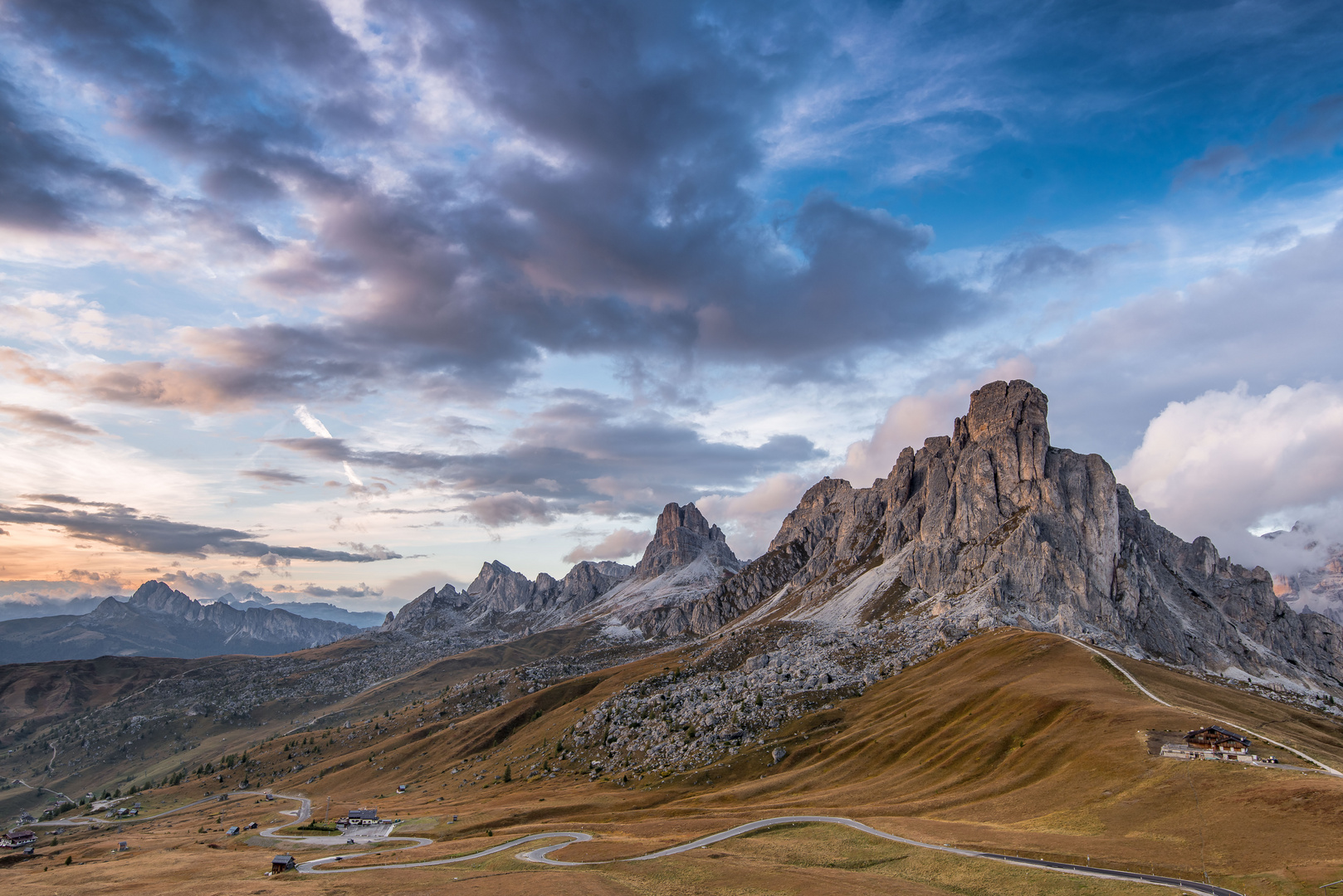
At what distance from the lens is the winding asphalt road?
58.6 metres

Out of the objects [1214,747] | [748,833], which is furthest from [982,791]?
[748,833]

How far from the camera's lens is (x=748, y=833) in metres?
92.8

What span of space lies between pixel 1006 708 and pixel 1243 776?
54.5 meters

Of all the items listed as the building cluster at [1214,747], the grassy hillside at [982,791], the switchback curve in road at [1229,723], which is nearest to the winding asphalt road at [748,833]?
the grassy hillside at [982,791]

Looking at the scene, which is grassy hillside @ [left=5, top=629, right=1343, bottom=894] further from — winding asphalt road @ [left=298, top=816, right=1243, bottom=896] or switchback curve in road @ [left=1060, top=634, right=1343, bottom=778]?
switchback curve in road @ [left=1060, top=634, right=1343, bottom=778]

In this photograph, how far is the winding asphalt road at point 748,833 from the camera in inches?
2307

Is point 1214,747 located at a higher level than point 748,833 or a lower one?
higher

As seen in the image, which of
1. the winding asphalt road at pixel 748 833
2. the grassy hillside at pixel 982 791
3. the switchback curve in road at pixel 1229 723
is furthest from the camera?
the switchback curve in road at pixel 1229 723

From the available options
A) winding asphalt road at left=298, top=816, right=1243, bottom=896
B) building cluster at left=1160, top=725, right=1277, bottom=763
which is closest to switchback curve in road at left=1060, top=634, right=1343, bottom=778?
building cluster at left=1160, top=725, right=1277, bottom=763

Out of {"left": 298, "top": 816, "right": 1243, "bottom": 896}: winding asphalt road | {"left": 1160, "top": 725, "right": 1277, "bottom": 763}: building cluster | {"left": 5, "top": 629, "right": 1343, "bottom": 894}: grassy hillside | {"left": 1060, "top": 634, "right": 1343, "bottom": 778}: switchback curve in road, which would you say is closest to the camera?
{"left": 298, "top": 816, "right": 1243, "bottom": 896}: winding asphalt road

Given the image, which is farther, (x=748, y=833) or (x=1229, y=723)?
(x=1229, y=723)

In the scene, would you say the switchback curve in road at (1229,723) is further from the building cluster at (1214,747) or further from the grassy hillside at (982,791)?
the building cluster at (1214,747)

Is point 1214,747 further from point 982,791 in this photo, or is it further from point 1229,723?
point 982,791

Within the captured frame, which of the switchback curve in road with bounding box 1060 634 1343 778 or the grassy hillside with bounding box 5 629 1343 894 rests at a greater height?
the switchback curve in road with bounding box 1060 634 1343 778
